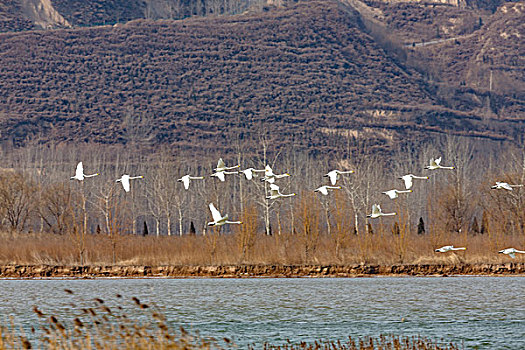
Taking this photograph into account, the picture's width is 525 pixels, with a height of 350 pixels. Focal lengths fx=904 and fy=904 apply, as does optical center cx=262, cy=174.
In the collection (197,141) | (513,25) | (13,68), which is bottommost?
(197,141)

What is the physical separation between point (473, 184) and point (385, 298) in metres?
64.2

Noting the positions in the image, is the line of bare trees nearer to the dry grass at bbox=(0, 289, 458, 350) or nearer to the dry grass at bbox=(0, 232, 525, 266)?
the dry grass at bbox=(0, 232, 525, 266)

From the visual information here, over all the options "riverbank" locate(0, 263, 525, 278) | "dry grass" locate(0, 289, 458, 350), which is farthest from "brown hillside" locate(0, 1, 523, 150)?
"dry grass" locate(0, 289, 458, 350)

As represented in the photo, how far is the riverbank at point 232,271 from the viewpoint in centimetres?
4406

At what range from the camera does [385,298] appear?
32875 millimetres

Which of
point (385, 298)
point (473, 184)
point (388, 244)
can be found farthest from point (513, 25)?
point (385, 298)

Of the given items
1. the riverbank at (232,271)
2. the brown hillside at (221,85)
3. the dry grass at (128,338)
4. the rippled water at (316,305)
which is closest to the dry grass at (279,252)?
the riverbank at (232,271)

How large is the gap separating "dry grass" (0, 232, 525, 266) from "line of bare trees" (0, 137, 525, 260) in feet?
1.65

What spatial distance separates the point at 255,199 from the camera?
241ft

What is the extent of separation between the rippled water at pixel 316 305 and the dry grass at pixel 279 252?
2.66 meters

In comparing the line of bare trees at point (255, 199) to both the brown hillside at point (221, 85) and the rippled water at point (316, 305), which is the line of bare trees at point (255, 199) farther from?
the brown hillside at point (221, 85)

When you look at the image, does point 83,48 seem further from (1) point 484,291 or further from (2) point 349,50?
(1) point 484,291

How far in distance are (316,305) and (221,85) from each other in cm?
11921

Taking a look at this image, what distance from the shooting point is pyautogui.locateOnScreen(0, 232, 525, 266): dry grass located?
147 ft
